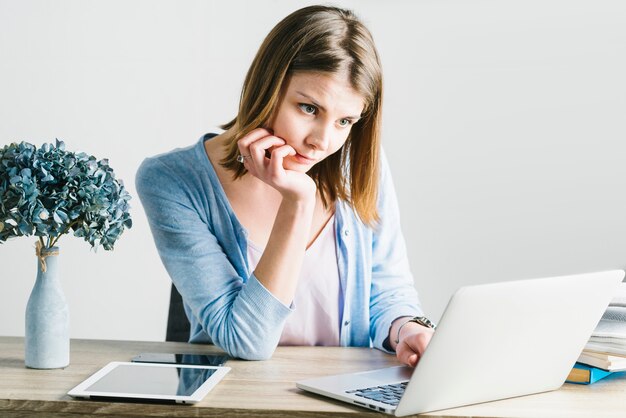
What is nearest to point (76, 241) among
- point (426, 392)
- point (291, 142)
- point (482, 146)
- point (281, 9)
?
point (281, 9)

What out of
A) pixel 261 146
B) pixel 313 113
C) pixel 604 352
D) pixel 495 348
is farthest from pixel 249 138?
pixel 604 352

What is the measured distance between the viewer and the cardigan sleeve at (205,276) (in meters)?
1.47

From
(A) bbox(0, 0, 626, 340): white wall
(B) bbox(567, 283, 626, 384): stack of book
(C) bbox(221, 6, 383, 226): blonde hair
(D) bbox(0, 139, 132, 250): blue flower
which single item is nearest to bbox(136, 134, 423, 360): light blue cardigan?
(C) bbox(221, 6, 383, 226): blonde hair

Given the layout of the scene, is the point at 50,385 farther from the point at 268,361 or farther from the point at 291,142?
the point at 291,142

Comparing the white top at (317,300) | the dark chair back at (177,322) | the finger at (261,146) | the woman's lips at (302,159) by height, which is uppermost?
the finger at (261,146)

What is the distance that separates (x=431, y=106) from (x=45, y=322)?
80.1 inches

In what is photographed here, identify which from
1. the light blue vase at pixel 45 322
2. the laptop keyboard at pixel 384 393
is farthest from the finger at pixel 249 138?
the laptop keyboard at pixel 384 393

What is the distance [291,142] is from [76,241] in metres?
1.84

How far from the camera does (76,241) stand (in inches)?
124

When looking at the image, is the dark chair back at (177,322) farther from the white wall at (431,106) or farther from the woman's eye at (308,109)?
the white wall at (431,106)

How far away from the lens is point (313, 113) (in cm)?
155

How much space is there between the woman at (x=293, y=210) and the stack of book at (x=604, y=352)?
10.8 inches

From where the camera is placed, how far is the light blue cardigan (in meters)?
1.48

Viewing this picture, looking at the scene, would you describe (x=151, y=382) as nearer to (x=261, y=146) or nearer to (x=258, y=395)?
(x=258, y=395)
